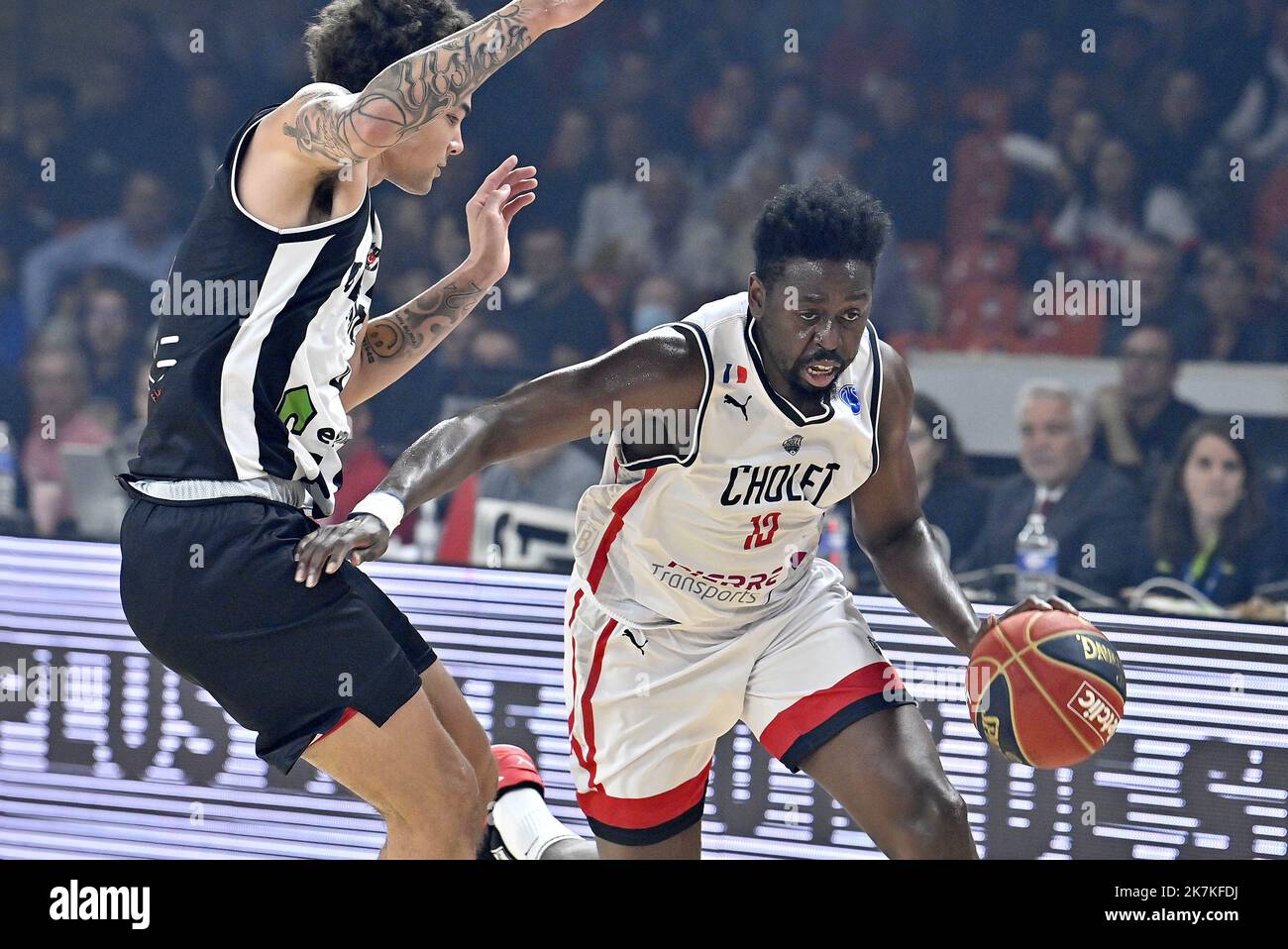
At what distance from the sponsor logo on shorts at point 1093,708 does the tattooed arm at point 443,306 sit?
148 cm

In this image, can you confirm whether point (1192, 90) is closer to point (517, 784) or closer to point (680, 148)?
point (680, 148)

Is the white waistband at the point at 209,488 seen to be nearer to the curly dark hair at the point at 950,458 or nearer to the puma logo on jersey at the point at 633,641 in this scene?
the puma logo on jersey at the point at 633,641

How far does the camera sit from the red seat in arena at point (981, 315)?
6.23 m

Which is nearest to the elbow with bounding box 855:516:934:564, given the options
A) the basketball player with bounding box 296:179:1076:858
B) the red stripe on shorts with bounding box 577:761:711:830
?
the basketball player with bounding box 296:179:1076:858

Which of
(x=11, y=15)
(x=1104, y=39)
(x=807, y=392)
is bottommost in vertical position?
(x=807, y=392)

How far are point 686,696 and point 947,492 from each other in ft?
7.67

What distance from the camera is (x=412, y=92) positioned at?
2.42 metres

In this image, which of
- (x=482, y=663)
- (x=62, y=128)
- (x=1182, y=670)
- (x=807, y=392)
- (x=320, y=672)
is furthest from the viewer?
(x=62, y=128)

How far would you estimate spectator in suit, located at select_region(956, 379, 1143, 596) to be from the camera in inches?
195

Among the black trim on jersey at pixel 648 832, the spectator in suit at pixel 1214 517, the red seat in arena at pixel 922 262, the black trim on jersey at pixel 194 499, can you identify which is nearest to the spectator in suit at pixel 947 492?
A: the spectator in suit at pixel 1214 517

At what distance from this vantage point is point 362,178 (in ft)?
8.57
